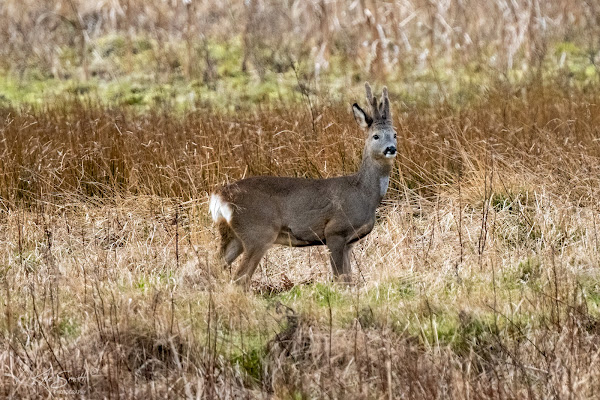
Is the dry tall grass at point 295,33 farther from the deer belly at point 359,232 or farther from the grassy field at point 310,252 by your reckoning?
the deer belly at point 359,232

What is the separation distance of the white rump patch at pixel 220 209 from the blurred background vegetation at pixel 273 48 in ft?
19.8

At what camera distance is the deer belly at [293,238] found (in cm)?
627

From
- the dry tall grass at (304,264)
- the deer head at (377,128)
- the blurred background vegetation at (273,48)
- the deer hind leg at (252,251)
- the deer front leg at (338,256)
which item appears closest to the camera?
the dry tall grass at (304,264)

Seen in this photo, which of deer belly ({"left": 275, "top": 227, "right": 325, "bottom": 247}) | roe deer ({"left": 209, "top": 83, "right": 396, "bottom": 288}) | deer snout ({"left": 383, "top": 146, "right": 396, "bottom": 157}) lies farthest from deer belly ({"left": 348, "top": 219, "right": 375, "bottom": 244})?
deer snout ({"left": 383, "top": 146, "right": 396, "bottom": 157})

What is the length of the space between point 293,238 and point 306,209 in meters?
0.19

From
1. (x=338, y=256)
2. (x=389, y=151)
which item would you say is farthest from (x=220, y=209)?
(x=389, y=151)

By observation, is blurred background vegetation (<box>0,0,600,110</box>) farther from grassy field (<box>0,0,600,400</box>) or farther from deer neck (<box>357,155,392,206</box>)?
deer neck (<box>357,155,392,206</box>)

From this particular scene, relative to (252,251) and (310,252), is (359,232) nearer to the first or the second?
(252,251)

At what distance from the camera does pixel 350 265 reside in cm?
635

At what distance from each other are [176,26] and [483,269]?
1295 cm

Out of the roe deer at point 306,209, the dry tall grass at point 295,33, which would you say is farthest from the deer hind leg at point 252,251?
the dry tall grass at point 295,33

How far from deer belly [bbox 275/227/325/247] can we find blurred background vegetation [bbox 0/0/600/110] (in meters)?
5.86

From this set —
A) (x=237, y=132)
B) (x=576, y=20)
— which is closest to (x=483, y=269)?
(x=237, y=132)

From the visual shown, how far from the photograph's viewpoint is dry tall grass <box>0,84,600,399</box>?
4.51 meters
